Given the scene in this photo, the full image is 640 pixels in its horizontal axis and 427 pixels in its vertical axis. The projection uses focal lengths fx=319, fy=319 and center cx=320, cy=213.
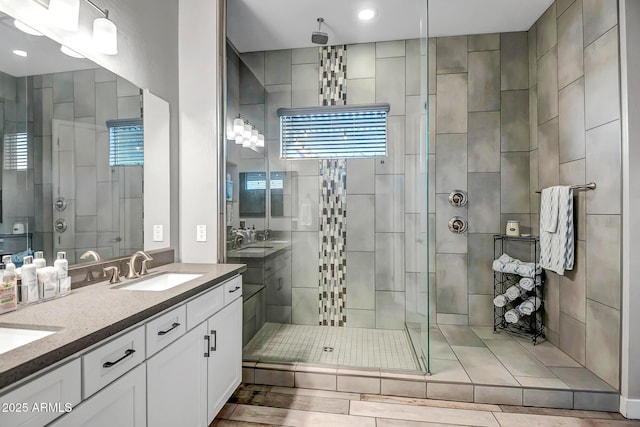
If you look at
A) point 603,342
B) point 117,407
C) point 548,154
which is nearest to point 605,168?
point 548,154

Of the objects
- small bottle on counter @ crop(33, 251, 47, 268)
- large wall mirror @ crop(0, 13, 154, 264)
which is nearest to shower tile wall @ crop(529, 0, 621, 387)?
large wall mirror @ crop(0, 13, 154, 264)

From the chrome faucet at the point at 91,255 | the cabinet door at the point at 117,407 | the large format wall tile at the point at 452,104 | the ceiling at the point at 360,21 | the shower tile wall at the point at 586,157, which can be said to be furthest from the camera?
the large format wall tile at the point at 452,104

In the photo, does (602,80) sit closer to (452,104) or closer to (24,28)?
(452,104)

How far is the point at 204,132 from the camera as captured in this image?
2324mm

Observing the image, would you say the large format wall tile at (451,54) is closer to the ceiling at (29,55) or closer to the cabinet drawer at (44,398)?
the ceiling at (29,55)

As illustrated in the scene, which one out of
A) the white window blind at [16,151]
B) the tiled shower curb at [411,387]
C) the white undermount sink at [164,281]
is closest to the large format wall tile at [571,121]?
the tiled shower curb at [411,387]

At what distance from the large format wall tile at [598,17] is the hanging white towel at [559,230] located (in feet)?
3.36

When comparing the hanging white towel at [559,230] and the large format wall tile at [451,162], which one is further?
the large format wall tile at [451,162]

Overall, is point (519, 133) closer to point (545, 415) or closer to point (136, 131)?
point (545, 415)

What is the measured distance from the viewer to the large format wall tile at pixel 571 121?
229 centimetres

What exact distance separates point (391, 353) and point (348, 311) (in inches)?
23.8

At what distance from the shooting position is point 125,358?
3.56 feet

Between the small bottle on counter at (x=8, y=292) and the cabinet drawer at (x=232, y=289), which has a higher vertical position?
the small bottle on counter at (x=8, y=292)

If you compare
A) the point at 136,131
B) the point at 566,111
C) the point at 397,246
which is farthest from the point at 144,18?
the point at 566,111
